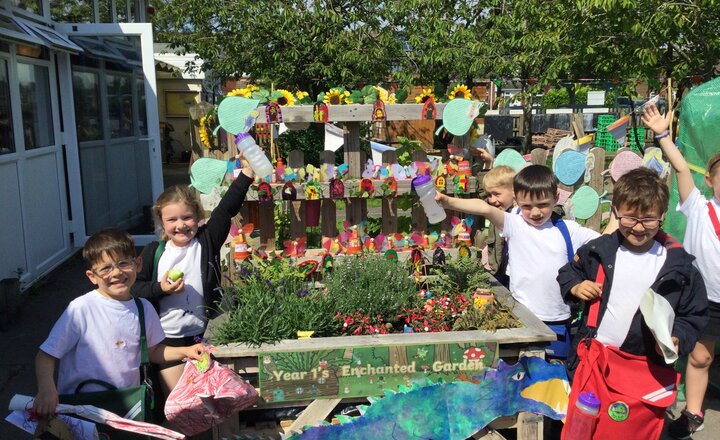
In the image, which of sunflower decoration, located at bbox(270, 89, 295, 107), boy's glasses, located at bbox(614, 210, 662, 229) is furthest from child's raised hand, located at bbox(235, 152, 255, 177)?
boy's glasses, located at bbox(614, 210, 662, 229)

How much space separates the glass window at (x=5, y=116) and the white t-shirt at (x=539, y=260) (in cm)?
473

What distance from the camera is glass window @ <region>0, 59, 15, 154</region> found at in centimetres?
558

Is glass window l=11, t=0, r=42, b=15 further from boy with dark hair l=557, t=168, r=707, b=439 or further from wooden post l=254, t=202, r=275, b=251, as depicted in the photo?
boy with dark hair l=557, t=168, r=707, b=439

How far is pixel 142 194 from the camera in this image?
8.92 meters

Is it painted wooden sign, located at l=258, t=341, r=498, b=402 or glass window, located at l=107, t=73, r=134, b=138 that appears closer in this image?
painted wooden sign, located at l=258, t=341, r=498, b=402

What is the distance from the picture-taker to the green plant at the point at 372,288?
2969 mm

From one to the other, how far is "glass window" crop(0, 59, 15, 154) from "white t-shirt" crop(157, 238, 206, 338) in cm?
355

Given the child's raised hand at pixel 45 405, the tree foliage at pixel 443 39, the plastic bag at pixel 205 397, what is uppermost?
the tree foliage at pixel 443 39

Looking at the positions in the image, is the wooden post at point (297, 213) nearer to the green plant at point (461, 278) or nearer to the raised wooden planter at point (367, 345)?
the green plant at point (461, 278)

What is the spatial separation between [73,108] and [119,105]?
50.5 inches

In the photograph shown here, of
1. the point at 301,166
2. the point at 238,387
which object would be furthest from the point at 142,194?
the point at 238,387

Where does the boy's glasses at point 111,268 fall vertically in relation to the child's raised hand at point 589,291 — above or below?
above

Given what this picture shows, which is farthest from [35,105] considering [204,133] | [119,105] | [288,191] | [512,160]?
[512,160]

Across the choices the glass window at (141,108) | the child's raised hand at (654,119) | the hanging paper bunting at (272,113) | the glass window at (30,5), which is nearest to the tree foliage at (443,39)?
the glass window at (141,108)
